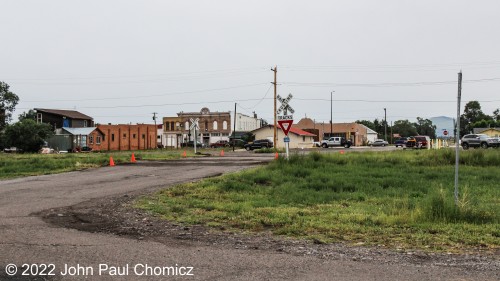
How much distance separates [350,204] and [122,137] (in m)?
80.7

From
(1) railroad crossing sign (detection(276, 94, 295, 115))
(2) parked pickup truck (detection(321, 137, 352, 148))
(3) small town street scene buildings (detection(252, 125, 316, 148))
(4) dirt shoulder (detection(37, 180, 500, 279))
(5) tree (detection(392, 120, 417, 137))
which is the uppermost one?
(1) railroad crossing sign (detection(276, 94, 295, 115))

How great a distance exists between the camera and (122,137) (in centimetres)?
8862

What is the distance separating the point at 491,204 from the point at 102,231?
10.2 metres

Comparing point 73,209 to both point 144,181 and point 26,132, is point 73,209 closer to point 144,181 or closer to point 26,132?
point 144,181

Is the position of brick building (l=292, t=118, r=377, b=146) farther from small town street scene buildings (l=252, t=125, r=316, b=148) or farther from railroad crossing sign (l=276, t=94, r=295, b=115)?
small town street scene buildings (l=252, t=125, r=316, b=148)

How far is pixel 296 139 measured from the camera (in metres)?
85.5

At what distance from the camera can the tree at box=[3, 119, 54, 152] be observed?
69.6 meters

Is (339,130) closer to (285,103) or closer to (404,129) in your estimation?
(285,103)

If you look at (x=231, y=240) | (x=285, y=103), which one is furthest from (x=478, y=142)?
(x=231, y=240)

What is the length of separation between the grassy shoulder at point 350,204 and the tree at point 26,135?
59121 millimetres

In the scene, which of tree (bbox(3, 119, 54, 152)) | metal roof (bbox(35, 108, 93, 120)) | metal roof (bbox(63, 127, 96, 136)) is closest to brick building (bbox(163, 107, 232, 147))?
metal roof (bbox(35, 108, 93, 120))

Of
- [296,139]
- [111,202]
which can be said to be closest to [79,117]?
[296,139]

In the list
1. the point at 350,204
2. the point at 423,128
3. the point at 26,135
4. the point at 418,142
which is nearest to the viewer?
the point at 350,204

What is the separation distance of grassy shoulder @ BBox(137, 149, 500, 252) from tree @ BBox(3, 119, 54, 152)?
59.1m
